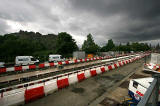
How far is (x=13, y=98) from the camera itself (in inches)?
153

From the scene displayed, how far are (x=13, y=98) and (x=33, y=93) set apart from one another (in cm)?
89

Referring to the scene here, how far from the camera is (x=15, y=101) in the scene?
3.93 metres

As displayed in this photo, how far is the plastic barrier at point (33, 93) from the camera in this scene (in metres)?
4.23

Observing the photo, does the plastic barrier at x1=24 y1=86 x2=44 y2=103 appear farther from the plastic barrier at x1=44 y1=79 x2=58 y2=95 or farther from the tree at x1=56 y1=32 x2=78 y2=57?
the tree at x1=56 y1=32 x2=78 y2=57

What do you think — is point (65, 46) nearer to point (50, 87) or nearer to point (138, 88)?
point (50, 87)

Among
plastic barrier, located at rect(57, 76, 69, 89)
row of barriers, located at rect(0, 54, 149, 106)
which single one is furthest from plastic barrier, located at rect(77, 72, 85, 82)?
plastic barrier, located at rect(57, 76, 69, 89)

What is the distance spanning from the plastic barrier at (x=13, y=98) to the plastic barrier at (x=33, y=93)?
223mm

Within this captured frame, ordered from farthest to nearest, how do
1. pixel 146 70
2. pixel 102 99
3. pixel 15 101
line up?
1. pixel 146 70
2. pixel 102 99
3. pixel 15 101

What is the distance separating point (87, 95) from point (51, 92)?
2483 millimetres

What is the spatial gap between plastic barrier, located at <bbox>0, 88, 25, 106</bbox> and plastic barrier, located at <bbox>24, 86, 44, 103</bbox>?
223 millimetres

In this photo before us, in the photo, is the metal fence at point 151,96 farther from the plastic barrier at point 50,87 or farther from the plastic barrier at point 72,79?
the plastic barrier at point 72,79

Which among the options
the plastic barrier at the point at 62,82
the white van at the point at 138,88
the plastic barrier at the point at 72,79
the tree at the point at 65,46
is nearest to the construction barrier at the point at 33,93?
the plastic barrier at the point at 62,82

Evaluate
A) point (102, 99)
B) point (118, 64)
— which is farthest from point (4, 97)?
point (118, 64)

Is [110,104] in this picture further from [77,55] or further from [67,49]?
[67,49]
